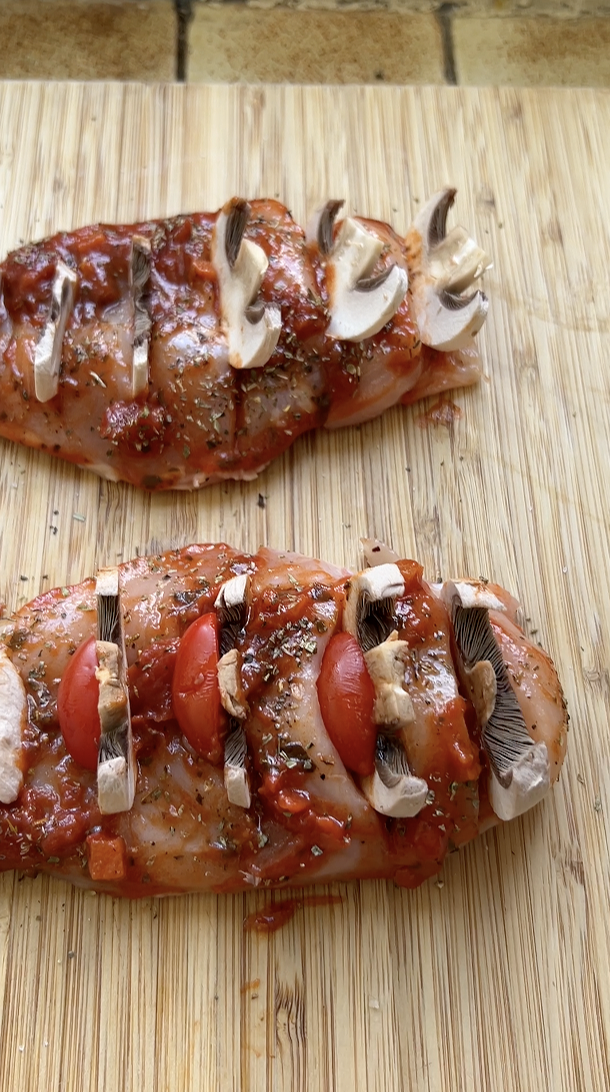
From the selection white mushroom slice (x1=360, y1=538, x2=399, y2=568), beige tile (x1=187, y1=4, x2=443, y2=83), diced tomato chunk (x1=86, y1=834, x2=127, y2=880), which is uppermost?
beige tile (x1=187, y1=4, x2=443, y2=83)

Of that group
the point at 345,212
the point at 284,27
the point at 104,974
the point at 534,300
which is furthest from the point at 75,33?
the point at 104,974

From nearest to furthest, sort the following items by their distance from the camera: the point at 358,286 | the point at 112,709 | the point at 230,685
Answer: the point at 112,709
the point at 230,685
the point at 358,286

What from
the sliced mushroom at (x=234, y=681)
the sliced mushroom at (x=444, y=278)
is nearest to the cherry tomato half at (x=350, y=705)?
the sliced mushroom at (x=234, y=681)

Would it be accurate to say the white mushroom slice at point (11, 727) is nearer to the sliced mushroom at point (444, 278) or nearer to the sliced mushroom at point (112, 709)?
the sliced mushroom at point (112, 709)

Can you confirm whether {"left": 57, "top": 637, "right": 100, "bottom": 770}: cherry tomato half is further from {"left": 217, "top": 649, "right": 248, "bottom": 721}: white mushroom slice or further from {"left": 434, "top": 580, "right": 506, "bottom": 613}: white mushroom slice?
{"left": 434, "top": 580, "right": 506, "bottom": 613}: white mushroom slice

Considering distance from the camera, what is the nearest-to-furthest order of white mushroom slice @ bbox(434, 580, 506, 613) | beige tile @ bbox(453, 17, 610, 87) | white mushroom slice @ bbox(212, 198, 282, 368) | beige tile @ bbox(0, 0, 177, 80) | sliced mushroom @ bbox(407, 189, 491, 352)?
1. white mushroom slice @ bbox(434, 580, 506, 613)
2. white mushroom slice @ bbox(212, 198, 282, 368)
3. sliced mushroom @ bbox(407, 189, 491, 352)
4. beige tile @ bbox(0, 0, 177, 80)
5. beige tile @ bbox(453, 17, 610, 87)

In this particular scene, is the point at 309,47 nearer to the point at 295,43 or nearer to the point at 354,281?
the point at 295,43

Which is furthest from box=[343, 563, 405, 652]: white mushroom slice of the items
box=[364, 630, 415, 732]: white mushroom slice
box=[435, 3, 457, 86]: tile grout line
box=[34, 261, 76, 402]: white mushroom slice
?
box=[435, 3, 457, 86]: tile grout line

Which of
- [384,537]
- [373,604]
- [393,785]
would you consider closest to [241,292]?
[384,537]
